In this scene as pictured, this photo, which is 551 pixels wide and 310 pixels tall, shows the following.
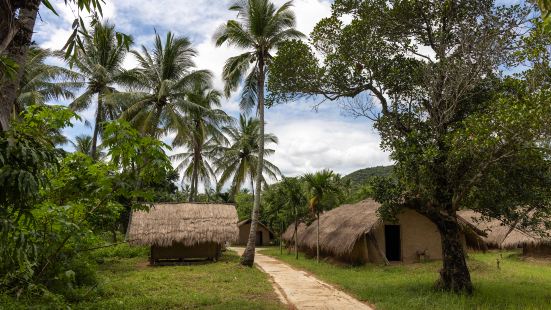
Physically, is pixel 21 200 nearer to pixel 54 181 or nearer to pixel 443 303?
pixel 54 181

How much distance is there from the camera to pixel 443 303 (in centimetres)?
808

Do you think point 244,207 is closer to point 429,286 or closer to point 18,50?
point 429,286

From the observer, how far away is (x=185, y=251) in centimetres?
1770

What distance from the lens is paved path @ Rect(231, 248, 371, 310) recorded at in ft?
27.8

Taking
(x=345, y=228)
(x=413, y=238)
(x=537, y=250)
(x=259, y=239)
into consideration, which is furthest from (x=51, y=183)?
(x=259, y=239)

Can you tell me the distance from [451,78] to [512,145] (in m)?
2.08

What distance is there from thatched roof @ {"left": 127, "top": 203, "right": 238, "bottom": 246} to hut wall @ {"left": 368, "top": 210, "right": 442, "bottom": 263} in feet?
Result: 20.7

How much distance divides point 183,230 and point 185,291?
7.48 m

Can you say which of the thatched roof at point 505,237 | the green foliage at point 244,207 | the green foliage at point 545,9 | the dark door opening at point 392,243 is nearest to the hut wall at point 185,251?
the dark door opening at point 392,243

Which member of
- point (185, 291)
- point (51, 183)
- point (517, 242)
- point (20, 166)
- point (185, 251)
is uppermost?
point (51, 183)

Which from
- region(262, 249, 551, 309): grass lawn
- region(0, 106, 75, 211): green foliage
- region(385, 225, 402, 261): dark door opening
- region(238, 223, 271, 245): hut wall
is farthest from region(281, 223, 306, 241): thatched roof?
region(0, 106, 75, 211): green foliage

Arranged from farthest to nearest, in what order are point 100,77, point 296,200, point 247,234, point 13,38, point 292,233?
point 247,234, point 292,233, point 296,200, point 100,77, point 13,38

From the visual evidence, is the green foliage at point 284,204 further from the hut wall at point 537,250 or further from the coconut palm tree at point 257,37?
the hut wall at point 537,250

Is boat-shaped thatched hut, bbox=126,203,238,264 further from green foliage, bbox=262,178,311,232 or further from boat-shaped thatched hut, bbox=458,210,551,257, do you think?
boat-shaped thatched hut, bbox=458,210,551,257
